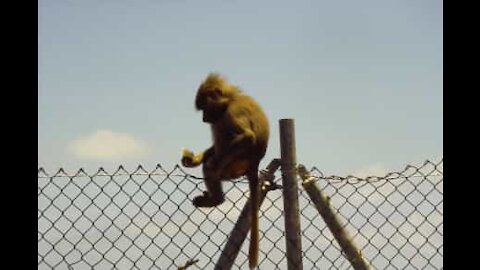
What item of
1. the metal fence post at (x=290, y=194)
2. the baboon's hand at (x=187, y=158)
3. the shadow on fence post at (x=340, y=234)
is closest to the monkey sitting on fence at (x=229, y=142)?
the baboon's hand at (x=187, y=158)

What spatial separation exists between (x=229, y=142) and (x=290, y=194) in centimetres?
96

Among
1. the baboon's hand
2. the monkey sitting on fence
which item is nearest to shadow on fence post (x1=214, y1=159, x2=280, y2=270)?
the monkey sitting on fence

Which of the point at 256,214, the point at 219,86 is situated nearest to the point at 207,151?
the point at 219,86

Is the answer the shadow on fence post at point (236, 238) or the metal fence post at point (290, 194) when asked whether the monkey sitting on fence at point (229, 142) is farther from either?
the metal fence post at point (290, 194)

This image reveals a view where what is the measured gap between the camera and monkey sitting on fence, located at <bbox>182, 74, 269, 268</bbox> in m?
3.62

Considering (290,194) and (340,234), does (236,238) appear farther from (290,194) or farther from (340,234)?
(340,234)

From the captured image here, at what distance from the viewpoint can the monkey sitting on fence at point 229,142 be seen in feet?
11.9

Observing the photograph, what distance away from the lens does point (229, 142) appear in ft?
13.3

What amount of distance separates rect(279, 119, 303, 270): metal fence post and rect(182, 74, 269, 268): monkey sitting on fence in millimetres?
191

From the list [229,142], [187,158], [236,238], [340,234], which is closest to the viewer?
[236,238]

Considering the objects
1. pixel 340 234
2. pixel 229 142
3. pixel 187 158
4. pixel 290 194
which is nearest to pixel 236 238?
pixel 290 194

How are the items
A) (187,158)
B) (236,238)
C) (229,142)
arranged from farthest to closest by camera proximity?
(229,142) < (187,158) < (236,238)

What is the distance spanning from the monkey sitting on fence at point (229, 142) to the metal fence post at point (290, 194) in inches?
7.5
